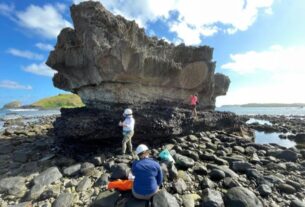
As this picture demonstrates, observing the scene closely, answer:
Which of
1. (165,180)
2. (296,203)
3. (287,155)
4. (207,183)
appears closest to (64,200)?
(165,180)

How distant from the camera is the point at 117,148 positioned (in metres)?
14.2

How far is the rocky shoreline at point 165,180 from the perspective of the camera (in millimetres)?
7723

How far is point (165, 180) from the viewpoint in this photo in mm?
9109

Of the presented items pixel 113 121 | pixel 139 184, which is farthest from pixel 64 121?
pixel 139 184

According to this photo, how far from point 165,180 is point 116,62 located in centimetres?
955

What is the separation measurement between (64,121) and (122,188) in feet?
30.1

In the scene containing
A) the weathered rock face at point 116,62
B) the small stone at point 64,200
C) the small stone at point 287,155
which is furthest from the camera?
the weathered rock face at point 116,62

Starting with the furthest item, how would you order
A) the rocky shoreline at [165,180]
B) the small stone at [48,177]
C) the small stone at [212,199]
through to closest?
the small stone at [48,177] → the rocky shoreline at [165,180] → the small stone at [212,199]

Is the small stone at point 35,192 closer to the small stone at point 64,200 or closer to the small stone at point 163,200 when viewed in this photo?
the small stone at point 64,200

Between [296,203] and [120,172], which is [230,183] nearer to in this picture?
[296,203]

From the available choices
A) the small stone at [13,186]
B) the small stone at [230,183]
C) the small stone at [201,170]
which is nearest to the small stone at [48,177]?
the small stone at [13,186]

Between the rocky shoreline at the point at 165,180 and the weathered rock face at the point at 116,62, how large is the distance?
18.4 feet

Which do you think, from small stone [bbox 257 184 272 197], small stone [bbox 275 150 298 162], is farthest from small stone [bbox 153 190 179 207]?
small stone [bbox 275 150 298 162]

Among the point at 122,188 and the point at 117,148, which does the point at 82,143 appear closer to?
the point at 117,148
